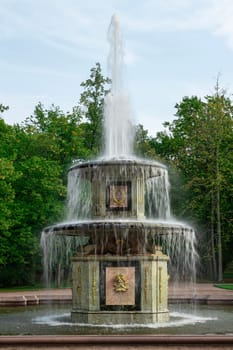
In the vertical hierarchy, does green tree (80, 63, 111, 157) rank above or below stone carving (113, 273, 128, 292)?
above

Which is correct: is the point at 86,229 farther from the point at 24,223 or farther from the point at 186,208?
the point at 186,208

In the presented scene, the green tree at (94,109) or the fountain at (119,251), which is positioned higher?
the green tree at (94,109)

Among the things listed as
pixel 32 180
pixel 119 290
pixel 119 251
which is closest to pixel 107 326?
pixel 119 290

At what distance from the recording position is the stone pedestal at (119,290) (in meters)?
16.2

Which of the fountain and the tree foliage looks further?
the tree foliage

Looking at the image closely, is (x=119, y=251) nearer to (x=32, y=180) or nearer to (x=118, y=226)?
(x=118, y=226)

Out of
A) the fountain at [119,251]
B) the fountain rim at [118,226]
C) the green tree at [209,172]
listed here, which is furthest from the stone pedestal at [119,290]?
the green tree at [209,172]

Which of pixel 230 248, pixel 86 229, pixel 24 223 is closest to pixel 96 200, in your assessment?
pixel 86 229

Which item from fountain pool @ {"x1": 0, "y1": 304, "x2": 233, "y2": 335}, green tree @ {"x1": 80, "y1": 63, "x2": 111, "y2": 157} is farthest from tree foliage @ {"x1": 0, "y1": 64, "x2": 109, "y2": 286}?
fountain pool @ {"x1": 0, "y1": 304, "x2": 233, "y2": 335}

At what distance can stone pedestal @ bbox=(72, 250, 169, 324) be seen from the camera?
53.3 feet

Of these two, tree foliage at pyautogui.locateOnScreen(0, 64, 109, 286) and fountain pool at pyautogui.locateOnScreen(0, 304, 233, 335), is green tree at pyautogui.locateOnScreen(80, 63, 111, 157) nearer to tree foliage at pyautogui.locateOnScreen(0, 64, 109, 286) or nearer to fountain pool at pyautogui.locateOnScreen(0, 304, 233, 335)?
tree foliage at pyautogui.locateOnScreen(0, 64, 109, 286)

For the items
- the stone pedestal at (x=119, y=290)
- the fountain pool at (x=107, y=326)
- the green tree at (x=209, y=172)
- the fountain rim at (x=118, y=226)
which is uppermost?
the green tree at (x=209, y=172)

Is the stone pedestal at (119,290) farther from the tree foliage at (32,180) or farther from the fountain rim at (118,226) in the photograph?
the tree foliage at (32,180)

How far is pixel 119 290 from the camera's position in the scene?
1631 centimetres
